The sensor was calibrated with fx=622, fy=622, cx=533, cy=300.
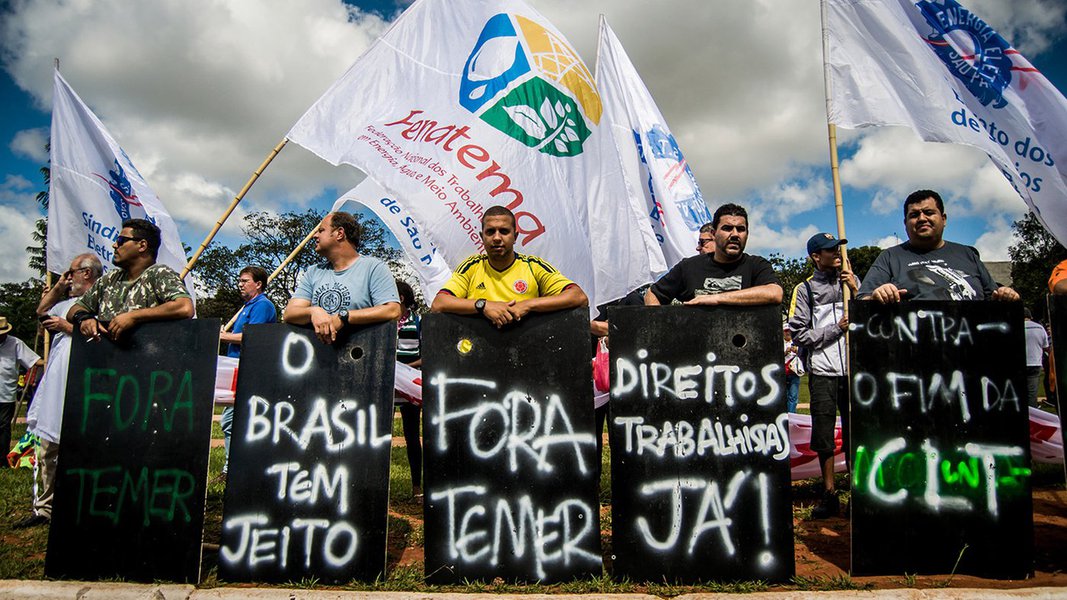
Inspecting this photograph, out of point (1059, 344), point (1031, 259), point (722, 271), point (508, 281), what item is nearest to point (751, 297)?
point (722, 271)

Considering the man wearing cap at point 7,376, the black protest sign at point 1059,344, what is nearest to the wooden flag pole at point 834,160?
the black protest sign at point 1059,344

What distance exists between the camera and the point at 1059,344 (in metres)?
3.28

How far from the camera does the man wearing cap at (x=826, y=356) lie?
14.8ft

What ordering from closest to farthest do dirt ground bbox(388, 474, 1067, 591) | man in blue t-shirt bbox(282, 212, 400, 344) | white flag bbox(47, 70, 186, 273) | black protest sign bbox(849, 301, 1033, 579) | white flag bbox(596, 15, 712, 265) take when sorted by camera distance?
dirt ground bbox(388, 474, 1067, 591) → black protest sign bbox(849, 301, 1033, 579) → man in blue t-shirt bbox(282, 212, 400, 344) → white flag bbox(47, 70, 186, 273) → white flag bbox(596, 15, 712, 265)

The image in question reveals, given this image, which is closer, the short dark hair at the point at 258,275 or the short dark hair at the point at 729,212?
the short dark hair at the point at 729,212

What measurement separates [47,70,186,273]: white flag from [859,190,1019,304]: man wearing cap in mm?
5710

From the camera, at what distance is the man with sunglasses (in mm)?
4316

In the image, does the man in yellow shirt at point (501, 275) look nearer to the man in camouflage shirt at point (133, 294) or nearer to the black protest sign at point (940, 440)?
the man in camouflage shirt at point (133, 294)

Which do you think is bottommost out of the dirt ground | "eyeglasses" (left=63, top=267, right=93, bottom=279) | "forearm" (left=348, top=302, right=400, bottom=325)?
the dirt ground

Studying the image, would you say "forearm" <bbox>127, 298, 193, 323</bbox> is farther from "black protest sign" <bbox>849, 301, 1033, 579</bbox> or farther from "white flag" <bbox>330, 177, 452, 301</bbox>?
"black protest sign" <bbox>849, 301, 1033, 579</bbox>

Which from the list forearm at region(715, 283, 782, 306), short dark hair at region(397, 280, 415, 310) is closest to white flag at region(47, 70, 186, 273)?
short dark hair at region(397, 280, 415, 310)

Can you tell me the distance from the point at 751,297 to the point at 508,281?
1.39 meters

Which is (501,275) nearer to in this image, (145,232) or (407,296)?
(145,232)

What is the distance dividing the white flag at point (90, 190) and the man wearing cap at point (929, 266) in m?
5.71
